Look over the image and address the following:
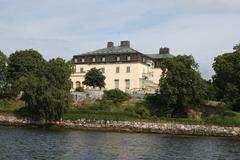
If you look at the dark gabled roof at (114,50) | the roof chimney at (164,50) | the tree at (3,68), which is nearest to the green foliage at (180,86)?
the dark gabled roof at (114,50)

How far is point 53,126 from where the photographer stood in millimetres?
76000

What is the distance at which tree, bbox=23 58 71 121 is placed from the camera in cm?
7444

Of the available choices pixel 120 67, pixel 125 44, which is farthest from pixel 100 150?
pixel 125 44

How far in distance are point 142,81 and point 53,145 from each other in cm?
6242

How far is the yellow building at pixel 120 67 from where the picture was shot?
107375mm

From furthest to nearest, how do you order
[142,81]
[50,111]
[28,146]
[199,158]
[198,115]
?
[142,81] < [198,115] < [50,111] < [28,146] < [199,158]

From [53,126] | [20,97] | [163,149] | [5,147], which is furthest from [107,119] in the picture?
[5,147]

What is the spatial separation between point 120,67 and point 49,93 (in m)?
36.6

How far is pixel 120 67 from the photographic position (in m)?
109

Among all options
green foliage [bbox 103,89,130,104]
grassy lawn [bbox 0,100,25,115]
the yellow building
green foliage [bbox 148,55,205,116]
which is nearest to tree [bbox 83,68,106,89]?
the yellow building

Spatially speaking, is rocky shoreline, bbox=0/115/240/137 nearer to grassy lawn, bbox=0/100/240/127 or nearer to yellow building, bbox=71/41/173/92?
grassy lawn, bbox=0/100/240/127

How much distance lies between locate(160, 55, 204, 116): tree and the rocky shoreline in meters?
5.13

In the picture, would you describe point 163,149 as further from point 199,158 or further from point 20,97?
point 20,97

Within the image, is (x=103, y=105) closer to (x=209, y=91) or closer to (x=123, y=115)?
(x=123, y=115)
